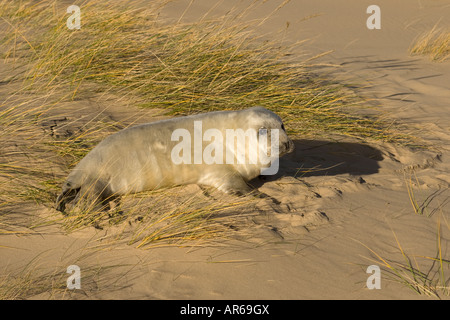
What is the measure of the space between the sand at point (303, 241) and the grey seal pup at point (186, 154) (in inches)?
7.3

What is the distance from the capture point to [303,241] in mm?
3312

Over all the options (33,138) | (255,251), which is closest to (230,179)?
(255,251)

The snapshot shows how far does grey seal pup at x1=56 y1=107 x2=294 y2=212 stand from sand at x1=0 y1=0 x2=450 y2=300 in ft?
0.61

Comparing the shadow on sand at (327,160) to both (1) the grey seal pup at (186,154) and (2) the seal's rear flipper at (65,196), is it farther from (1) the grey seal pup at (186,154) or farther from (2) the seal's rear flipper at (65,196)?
(2) the seal's rear flipper at (65,196)

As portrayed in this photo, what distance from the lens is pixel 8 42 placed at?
21.5 feet

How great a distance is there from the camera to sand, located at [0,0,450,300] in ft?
9.35

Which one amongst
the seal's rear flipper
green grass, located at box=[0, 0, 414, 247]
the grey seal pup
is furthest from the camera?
green grass, located at box=[0, 0, 414, 247]

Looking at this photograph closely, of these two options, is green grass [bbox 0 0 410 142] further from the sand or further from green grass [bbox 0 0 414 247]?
the sand

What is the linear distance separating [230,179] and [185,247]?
2.89 ft

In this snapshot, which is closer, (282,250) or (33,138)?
(282,250)

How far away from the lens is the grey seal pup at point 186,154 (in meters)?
3.84

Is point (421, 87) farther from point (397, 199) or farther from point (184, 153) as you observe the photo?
point (184, 153)

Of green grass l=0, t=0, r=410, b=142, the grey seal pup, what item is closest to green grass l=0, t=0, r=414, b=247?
A: green grass l=0, t=0, r=410, b=142

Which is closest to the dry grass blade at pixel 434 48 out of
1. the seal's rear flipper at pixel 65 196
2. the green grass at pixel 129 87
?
the green grass at pixel 129 87
